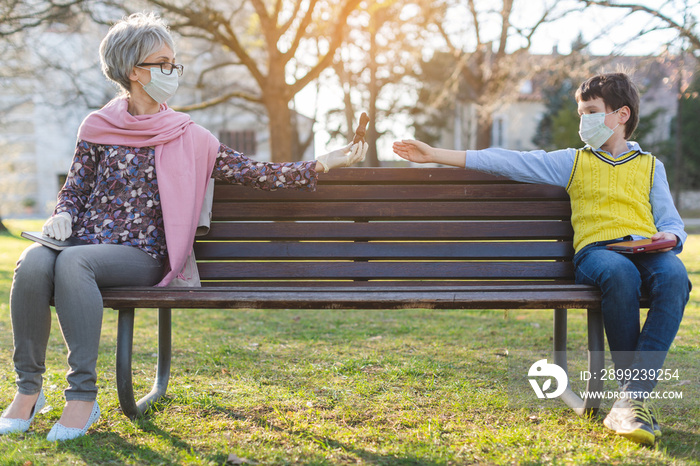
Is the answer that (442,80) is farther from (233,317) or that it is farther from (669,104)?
(233,317)

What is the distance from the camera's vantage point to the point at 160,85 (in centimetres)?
A: 313

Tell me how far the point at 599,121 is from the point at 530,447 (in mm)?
1573

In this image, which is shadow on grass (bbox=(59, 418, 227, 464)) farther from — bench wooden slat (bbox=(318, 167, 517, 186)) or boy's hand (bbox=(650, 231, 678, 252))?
boy's hand (bbox=(650, 231, 678, 252))

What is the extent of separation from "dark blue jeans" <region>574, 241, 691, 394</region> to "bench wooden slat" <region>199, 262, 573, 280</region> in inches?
20.1

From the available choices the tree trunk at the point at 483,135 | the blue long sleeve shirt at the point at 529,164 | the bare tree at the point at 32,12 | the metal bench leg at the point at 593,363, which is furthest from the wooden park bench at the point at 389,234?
the tree trunk at the point at 483,135

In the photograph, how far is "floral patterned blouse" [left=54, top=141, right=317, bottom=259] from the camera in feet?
10.1

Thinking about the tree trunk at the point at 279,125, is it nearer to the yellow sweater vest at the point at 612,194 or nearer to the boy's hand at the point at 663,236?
the yellow sweater vest at the point at 612,194

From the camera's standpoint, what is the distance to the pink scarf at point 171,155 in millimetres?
3074

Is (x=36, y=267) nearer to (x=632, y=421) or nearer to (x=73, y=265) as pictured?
(x=73, y=265)

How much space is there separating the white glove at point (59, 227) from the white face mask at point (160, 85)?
0.69m

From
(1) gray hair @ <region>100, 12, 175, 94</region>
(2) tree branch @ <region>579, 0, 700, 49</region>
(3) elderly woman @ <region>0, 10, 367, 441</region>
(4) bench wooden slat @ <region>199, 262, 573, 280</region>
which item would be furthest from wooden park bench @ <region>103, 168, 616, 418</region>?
(2) tree branch @ <region>579, 0, 700, 49</region>

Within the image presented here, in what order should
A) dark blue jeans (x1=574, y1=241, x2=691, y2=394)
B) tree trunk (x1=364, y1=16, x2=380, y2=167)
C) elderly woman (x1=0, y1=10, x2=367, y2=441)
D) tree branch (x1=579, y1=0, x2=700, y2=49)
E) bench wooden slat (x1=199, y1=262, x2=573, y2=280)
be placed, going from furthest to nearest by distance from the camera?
tree trunk (x1=364, y1=16, x2=380, y2=167) < tree branch (x1=579, y1=0, x2=700, y2=49) < bench wooden slat (x1=199, y1=262, x2=573, y2=280) < elderly woman (x1=0, y1=10, x2=367, y2=441) < dark blue jeans (x1=574, y1=241, x2=691, y2=394)

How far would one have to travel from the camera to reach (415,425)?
9.61 ft

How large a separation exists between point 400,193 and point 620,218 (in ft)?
3.48
